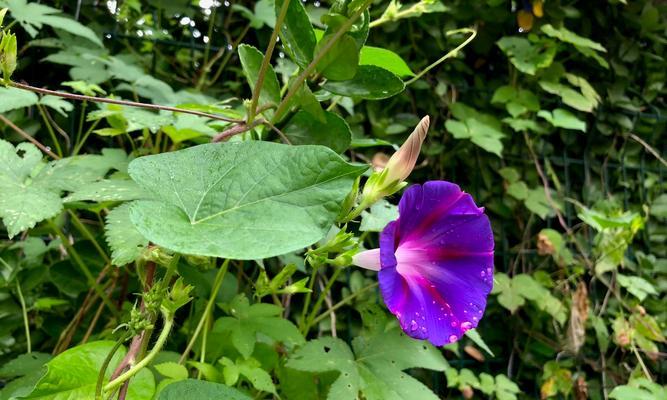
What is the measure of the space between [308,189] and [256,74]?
307 millimetres

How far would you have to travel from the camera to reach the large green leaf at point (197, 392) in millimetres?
550

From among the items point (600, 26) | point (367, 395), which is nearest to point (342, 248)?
point (367, 395)

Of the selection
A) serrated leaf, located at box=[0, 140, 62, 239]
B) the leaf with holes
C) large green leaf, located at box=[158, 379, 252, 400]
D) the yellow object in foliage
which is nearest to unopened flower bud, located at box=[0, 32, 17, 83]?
serrated leaf, located at box=[0, 140, 62, 239]

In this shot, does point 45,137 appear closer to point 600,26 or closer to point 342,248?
point 342,248

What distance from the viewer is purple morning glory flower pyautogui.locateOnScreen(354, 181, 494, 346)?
1.88 ft

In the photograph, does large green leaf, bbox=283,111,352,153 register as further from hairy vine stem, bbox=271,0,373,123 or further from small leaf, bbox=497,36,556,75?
small leaf, bbox=497,36,556,75

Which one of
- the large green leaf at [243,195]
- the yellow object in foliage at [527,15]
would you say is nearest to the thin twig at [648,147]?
the yellow object in foliage at [527,15]

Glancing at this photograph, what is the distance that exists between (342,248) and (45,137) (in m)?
1.13

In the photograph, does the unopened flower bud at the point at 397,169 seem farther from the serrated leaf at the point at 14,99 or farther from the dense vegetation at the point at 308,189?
the serrated leaf at the point at 14,99

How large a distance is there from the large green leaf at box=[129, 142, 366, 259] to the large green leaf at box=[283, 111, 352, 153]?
0.77 ft

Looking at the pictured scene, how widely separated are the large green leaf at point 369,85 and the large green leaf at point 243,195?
22 cm

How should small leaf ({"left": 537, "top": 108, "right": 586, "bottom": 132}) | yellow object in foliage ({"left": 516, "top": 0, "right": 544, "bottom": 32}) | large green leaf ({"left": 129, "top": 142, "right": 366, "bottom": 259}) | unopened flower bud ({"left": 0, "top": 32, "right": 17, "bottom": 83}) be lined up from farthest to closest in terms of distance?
1. yellow object in foliage ({"left": 516, "top": 0, "right": 544, "bottom": 32})
2. small leaf ({"left": 537, "top": 108, "right": 586, "bottom": 132})
3. unopened flower bud ({"left": 0, "top": 32, "right": 17, "bottom": 83})
4. large green leaf ({"left": 129, "top": 142, "right": 366, "bottom": 259})

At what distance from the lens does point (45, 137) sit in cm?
142

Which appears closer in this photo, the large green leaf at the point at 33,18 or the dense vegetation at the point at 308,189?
the dense vegetation at the point at 308,189
